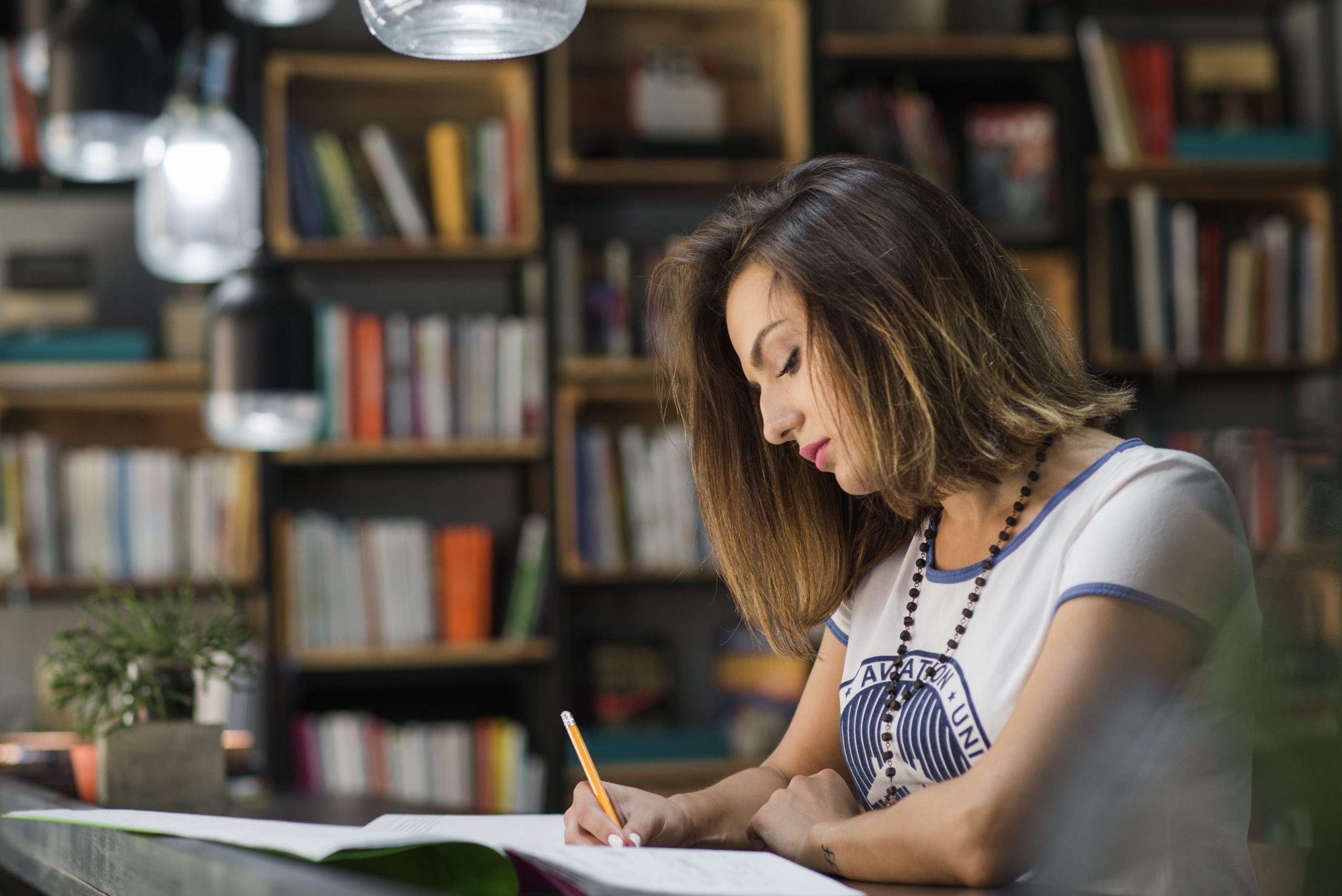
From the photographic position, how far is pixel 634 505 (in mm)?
2998

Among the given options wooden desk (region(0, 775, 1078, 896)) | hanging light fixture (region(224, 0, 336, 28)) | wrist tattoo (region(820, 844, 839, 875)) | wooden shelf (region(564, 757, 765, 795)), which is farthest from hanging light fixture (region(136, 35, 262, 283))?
wrist tattoo (region(820, 844, 839, 875))

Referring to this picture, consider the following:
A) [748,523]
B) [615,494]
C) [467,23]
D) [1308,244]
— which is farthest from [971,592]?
[1308,244]

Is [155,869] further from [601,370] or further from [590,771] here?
[601,370]

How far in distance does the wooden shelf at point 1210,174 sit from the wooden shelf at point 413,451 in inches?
58.9

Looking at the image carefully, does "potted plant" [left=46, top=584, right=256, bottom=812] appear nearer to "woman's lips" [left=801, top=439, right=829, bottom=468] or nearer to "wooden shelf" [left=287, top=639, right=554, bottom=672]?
"woman's lips" [left=801, top=439, right=829, bottom=468]

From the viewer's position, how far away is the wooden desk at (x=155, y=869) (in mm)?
616

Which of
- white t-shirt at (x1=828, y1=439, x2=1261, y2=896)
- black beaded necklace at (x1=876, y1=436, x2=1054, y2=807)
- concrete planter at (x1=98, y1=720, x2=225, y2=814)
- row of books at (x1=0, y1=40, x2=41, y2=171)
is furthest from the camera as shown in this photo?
row of books at (x1=0, y1=40, x2=41, y2=171)

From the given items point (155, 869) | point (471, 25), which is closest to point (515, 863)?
point (155, 869)

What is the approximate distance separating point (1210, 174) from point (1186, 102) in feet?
0.65

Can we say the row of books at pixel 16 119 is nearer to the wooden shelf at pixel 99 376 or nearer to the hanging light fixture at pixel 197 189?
the wooden shelf at pixel 99 376

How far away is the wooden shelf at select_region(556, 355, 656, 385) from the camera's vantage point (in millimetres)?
2980

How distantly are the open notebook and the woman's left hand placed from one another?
124 millimetres

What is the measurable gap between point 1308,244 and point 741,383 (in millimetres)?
2268

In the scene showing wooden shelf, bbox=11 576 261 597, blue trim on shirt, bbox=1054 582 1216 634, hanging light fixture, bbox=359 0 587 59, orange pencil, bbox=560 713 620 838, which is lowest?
wooden shelf, bbox=11 576 261 597
